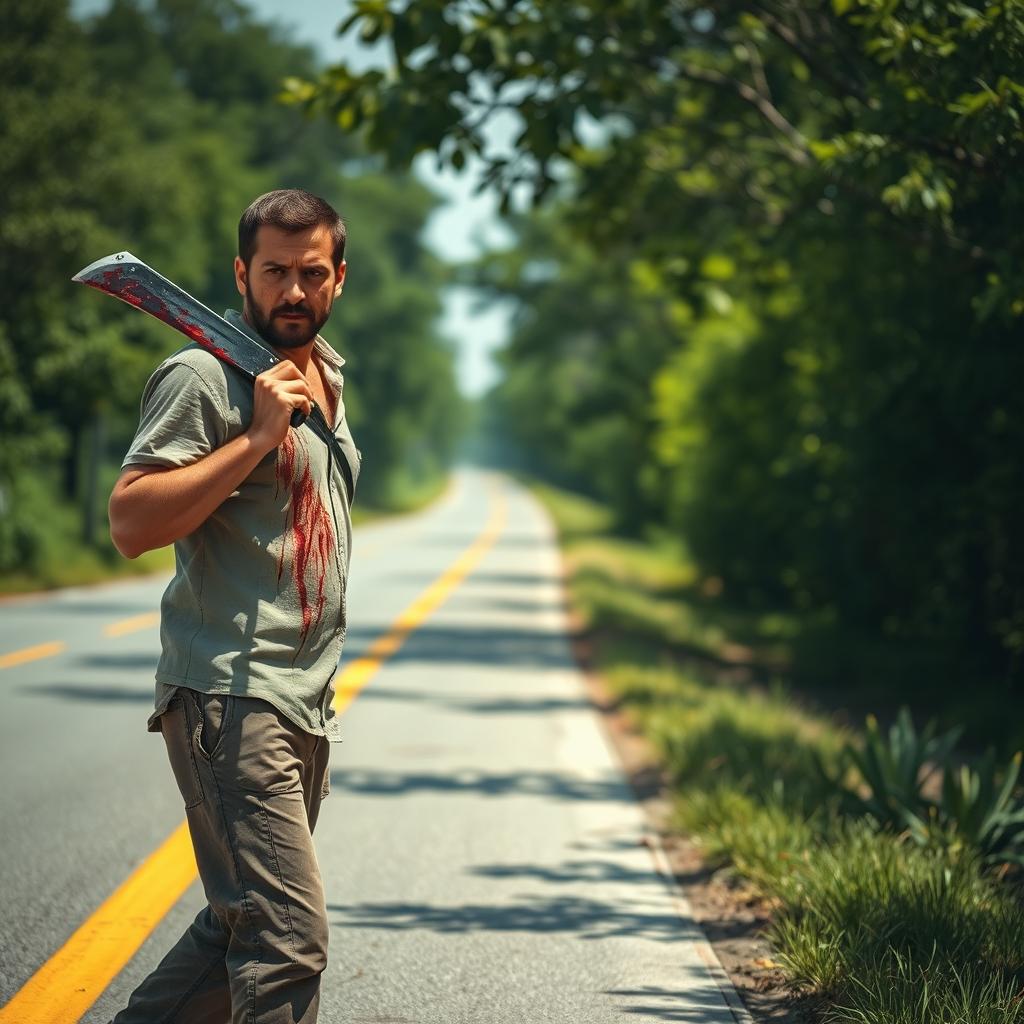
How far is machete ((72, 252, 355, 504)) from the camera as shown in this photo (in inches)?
115

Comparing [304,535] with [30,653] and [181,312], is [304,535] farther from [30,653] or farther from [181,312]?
[30,653]

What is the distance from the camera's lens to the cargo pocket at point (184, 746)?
2.96m

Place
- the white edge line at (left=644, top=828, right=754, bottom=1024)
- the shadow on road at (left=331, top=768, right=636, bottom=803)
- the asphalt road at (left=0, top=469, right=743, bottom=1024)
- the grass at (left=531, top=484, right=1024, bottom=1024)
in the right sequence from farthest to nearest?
the shadow on road at (left=331, top=768, right=636, bottom=803) < the asphalt road at (left=0, top=469, right=743, bottom=1024) < the white edge line at (left=644, top=828, right=754, bottom=1024) < the grass at (left=531, top=484, right=1024, bottom=1024)

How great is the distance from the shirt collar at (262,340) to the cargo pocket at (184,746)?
0.77 metres

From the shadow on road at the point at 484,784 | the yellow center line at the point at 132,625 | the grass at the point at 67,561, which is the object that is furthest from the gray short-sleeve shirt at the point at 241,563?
the grass at the point at 67,561

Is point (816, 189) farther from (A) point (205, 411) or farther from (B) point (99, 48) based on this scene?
(B) point (99, 48)

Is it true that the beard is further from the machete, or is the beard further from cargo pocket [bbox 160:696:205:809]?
cargo pocket [bbox 160:696:205:809]

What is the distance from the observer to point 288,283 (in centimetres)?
305

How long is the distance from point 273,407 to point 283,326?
279 millimetres

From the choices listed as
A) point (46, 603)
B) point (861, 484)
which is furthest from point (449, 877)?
point (46, 603)

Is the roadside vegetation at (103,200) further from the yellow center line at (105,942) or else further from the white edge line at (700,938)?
the yellow center line at (105,942)

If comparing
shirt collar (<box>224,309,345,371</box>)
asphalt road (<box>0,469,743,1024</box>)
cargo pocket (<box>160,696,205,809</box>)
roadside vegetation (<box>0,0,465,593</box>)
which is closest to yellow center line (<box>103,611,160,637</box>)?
asphalt road (<box>0,469,743,1024</box>)

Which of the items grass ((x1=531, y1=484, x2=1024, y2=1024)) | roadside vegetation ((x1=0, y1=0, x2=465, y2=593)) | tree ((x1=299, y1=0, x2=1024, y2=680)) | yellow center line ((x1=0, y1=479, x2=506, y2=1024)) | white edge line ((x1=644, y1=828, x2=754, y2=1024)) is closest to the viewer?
grass ((x1=531, y1=484, x2=1024, y2=1024))

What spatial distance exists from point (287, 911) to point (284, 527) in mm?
774
